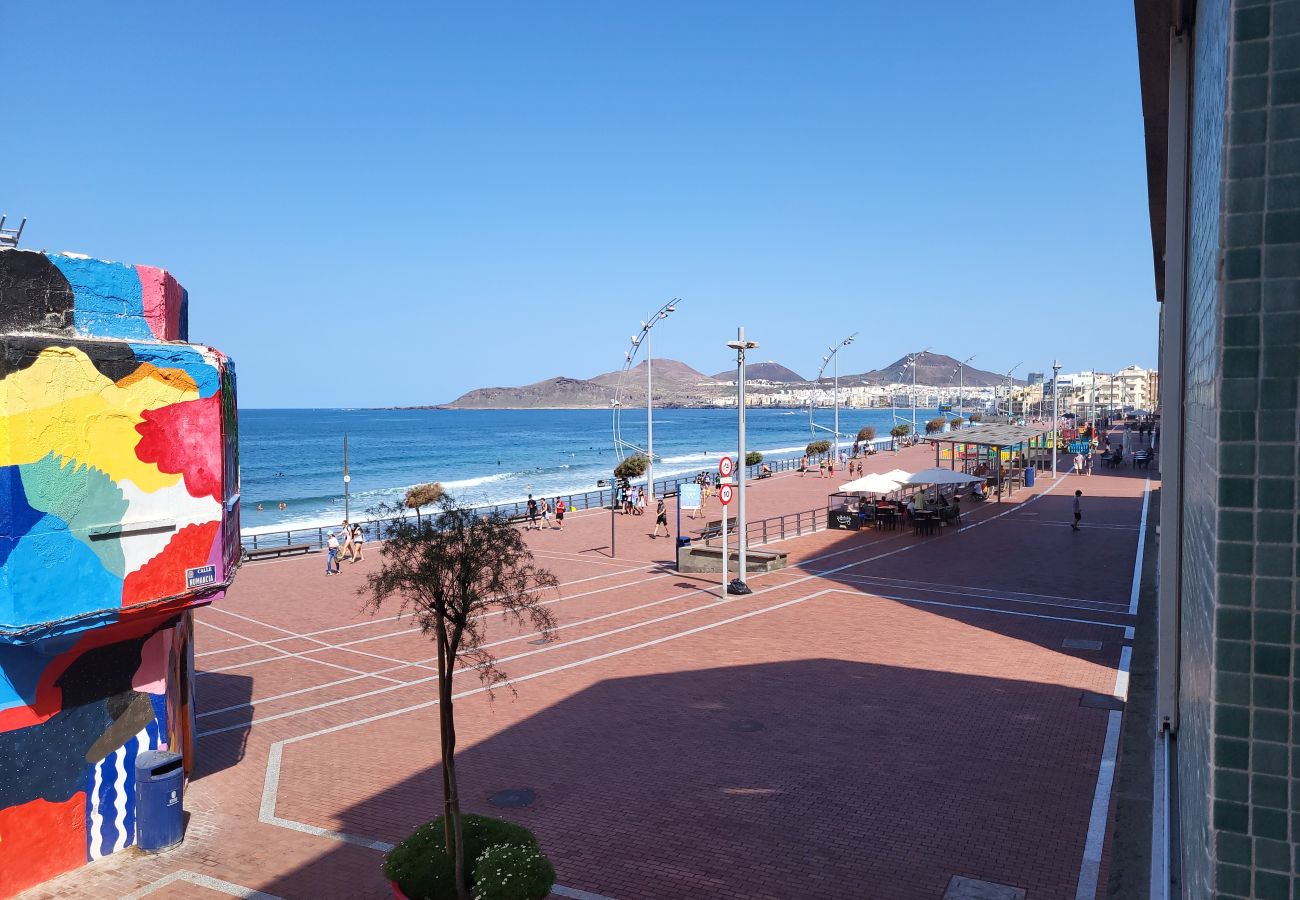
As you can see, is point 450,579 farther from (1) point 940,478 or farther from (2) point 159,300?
(1) point 940,478

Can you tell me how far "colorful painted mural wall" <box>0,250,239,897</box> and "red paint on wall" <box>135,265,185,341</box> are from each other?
21mm

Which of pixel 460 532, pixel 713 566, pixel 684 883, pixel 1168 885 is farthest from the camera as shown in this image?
pixel 713 566

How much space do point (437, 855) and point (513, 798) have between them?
2.58 meters

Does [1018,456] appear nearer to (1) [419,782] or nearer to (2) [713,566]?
(2) [713,566]

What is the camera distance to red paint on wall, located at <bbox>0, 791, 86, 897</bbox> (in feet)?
28.9

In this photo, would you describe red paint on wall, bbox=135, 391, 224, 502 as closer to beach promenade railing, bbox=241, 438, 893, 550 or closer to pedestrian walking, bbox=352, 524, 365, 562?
beach promenade railing, bbox=241, 438, 893, 550

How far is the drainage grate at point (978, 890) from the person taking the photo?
8133 mm

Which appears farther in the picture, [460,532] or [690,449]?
[690,449]

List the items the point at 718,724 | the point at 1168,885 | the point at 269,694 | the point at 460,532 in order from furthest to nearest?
the point at 269,694 < the point at 718,724 < the point at 460,532 < the point at 1168,885

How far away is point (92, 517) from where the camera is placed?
8992mm

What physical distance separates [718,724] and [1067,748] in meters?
4.58

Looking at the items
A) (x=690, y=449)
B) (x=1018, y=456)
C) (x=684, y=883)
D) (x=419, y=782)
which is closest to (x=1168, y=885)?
(x=684, y=883)

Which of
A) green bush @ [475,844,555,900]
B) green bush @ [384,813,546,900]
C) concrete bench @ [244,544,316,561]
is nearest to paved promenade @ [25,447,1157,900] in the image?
green bush @ [384,813,546,900]

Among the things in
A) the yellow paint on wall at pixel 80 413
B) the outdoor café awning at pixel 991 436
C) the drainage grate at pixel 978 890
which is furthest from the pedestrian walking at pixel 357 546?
the drainage grate at pixel 978 890
